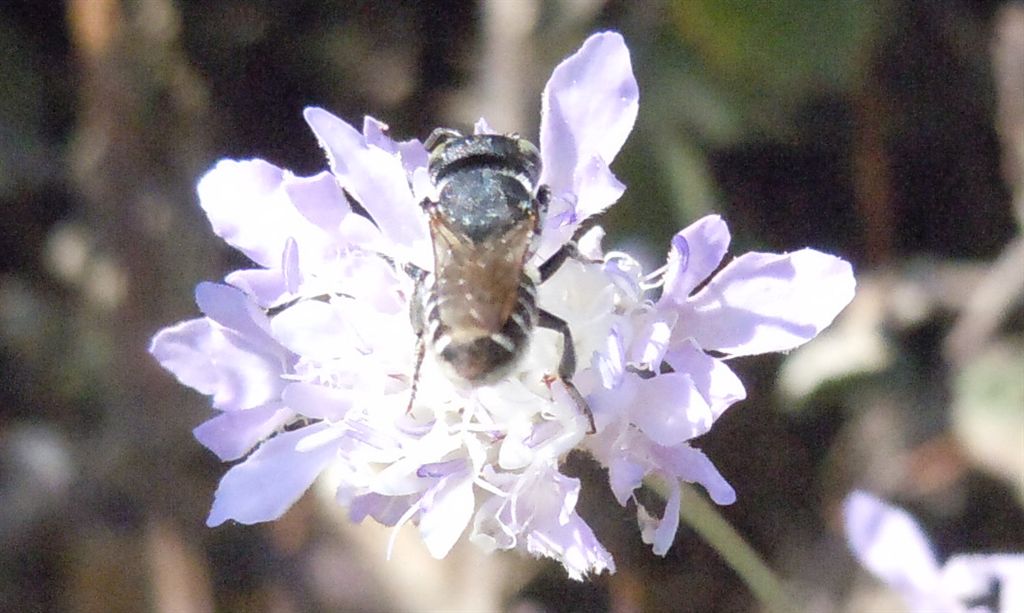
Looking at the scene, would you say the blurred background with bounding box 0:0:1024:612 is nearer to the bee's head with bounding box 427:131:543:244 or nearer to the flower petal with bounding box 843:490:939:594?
the flower petal with bounding box 843:490:939:594

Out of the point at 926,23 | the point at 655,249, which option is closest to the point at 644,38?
the point at 655,249

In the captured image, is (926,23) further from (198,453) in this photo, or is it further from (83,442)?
(83,442)

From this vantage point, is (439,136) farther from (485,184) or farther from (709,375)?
(709,375)

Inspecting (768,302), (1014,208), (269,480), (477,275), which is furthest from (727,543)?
(1014,208)

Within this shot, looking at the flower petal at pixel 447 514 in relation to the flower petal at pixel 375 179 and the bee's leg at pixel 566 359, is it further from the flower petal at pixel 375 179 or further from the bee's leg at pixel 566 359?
the flower petal at pixel 375 179

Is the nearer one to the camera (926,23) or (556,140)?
(556,140)

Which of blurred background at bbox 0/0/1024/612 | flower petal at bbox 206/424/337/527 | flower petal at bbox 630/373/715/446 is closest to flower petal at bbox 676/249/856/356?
flower petal at bbox 630/373/715/446
